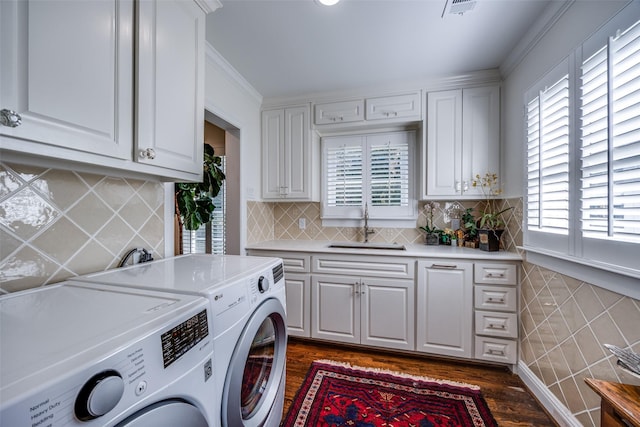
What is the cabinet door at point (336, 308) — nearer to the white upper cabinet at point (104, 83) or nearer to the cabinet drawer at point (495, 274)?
the cabinet drawer at point (495, 274)

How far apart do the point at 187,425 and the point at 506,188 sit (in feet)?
8.35

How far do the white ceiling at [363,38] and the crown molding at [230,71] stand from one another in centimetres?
4

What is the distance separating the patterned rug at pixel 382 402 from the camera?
143 cm

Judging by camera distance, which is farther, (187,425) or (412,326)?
(412,326)

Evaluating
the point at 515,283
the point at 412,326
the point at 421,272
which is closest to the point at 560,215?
the point at 515,283

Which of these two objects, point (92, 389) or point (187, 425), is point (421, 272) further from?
point (92, 389)

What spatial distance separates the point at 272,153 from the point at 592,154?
2.40 m

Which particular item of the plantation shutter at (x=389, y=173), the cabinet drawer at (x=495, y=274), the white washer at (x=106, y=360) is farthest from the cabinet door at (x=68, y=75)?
the cabinet drawer at (x=495, y=274)

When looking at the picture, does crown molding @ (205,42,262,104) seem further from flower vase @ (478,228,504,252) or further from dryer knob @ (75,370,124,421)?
flower vase @ (478,228,504,252)

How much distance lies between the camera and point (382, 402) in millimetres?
1575

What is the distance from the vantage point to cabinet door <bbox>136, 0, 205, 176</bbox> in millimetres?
1010

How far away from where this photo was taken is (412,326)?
2021 millimetres

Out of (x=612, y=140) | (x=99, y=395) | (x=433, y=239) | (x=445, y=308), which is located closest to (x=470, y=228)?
(x=433, y=239)

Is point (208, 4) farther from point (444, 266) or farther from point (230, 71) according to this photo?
point (444, 266)
